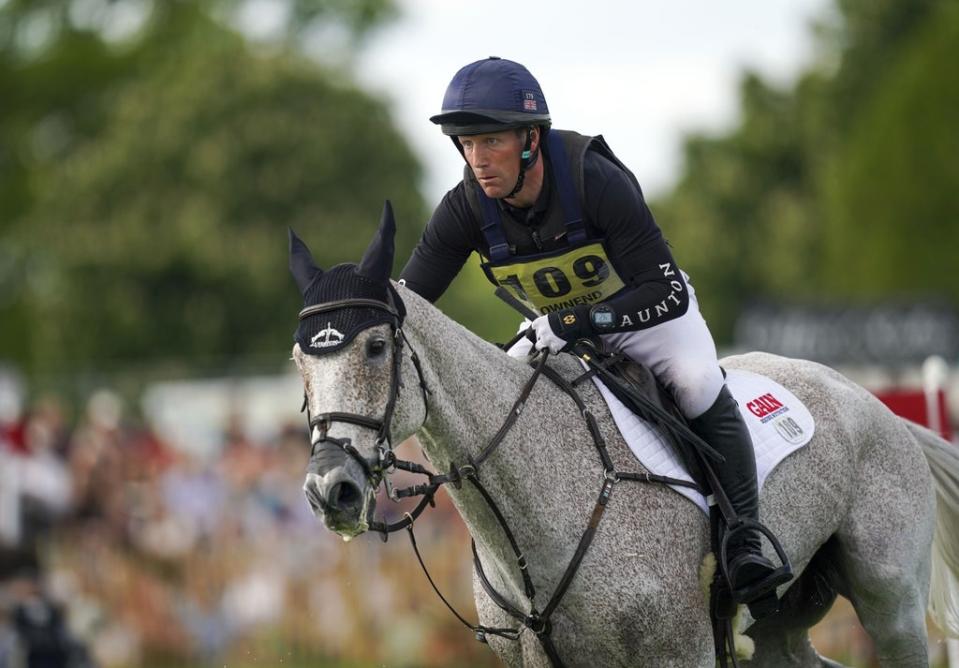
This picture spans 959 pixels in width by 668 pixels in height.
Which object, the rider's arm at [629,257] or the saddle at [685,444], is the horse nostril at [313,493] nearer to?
the rider's arm at [629,257]

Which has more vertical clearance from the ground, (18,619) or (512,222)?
(512,222)

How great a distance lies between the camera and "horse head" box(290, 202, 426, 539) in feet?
14.7

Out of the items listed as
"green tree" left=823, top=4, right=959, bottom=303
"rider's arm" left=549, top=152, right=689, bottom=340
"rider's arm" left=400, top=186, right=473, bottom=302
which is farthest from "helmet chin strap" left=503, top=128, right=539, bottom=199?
"green tree" left=823, top=4, right=959, bottom=303

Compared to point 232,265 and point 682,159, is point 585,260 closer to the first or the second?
point 232,265

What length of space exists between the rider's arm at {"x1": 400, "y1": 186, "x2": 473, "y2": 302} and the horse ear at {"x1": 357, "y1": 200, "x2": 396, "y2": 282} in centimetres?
91

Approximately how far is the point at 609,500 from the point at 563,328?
665 millimetres

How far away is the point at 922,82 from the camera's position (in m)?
31.3

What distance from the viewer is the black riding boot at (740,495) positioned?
17.9 ft

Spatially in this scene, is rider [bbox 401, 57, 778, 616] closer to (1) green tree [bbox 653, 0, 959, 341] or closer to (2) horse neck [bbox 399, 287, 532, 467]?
(2) horse neck [bbox 399, 287, 532, 467]

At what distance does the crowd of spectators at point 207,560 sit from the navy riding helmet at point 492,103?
7957 millimetres

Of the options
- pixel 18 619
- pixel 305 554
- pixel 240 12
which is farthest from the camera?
pixel 240 12

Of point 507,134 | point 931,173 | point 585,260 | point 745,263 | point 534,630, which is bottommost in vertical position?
point 745,263

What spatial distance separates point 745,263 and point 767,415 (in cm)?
4936

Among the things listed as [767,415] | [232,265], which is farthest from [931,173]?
[767,415]
